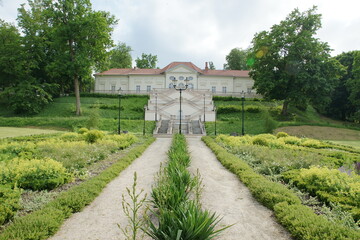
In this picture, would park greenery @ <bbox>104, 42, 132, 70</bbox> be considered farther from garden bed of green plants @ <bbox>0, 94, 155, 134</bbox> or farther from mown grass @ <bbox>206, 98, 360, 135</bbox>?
mown grass @ <bbox>206, 98, 360, 135</bbox>

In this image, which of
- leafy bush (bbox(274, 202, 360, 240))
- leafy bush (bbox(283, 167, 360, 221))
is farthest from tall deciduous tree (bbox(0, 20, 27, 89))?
leafy bush (bbox(274, 202, 360, 240))

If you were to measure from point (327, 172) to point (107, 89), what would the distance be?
48166 millimetres

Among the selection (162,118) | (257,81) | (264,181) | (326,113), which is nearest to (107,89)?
(162,118)

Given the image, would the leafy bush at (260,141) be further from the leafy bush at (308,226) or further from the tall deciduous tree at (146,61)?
the tall deciduous tree at (146,61)

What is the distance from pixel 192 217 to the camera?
3.08 m

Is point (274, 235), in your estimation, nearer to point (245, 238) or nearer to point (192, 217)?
point (245, 238)

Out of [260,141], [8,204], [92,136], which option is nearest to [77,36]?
[92,136]

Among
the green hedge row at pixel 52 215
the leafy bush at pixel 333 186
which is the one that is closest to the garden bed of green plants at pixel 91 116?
the green hedge row at pixel 52 215

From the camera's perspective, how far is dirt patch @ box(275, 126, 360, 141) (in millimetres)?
22953

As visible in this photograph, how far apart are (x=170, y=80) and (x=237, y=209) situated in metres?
45.0

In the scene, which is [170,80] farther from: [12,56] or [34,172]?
[34,172]

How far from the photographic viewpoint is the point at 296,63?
31141 mm

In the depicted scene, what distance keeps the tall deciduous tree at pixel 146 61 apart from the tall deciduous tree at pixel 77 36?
3540cm

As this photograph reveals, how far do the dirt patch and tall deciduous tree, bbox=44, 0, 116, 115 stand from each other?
23069mm
